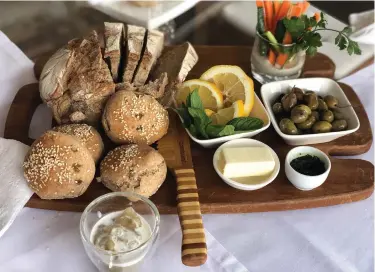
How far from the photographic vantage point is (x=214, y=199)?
1.03 m

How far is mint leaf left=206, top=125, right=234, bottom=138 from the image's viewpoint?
1.06 m

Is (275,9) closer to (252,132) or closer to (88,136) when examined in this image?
(252,132)

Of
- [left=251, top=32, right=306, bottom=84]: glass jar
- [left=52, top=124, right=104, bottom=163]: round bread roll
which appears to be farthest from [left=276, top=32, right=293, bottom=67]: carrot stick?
[left=52, top=124, right=104, bottom=163]: round bread roll

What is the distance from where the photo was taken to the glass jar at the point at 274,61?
127cm

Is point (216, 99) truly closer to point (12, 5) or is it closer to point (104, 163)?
point (104, 163)

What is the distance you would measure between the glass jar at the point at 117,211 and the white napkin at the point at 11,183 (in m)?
0.16

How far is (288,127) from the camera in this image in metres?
1.13

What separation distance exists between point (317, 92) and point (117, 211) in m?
0.65

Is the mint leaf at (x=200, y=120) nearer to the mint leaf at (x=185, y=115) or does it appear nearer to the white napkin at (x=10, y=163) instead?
the mint leaf at (x=185, y=115)

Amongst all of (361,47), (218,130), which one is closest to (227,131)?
(218,130)

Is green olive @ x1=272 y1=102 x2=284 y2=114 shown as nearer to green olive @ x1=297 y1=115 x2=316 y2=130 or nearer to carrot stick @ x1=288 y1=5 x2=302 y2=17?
green olive @ x1=297 y1=115 x2=316 y2=130

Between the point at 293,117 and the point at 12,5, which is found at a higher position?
the point at 293,117

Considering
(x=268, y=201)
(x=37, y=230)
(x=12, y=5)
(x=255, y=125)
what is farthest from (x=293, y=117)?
(x=12, y=5)

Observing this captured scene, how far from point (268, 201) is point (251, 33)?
88 centimetres
